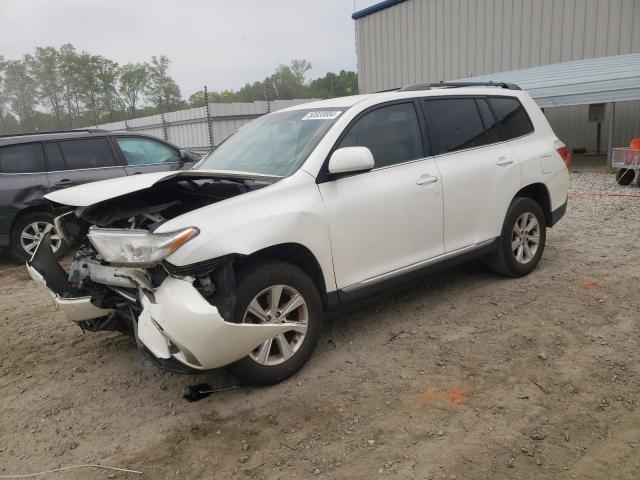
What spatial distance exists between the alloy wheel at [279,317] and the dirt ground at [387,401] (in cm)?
22

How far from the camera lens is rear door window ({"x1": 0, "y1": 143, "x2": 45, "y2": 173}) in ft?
21.9

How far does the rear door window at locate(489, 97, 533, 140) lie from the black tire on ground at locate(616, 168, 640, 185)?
19.8 feet

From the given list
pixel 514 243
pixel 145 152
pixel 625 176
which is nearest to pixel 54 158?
pixel 145 152

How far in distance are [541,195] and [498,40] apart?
15.5 meters

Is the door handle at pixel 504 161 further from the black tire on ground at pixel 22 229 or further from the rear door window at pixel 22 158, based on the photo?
the rear door window at pixel 22 158

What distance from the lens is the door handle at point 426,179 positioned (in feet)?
12.9

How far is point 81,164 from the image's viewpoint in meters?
7.23

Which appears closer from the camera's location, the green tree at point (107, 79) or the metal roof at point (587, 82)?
the metal roof at point (587, 82)

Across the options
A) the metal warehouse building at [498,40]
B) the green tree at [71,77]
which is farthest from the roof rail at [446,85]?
the green tree at [71,77]

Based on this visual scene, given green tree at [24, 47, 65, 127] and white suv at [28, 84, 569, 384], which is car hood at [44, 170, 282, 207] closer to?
white suv at [28, 84, 569, 384]

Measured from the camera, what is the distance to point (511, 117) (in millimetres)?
4887

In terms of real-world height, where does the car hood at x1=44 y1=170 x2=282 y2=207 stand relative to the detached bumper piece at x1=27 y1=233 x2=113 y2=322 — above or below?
above

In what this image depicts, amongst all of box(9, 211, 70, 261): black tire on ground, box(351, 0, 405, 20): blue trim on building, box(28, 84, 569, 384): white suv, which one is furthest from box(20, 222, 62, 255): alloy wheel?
box(351, 0, 405, 20): blue trim on building

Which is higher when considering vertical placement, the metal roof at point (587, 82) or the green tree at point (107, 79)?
the green tree at point (107, 79)
